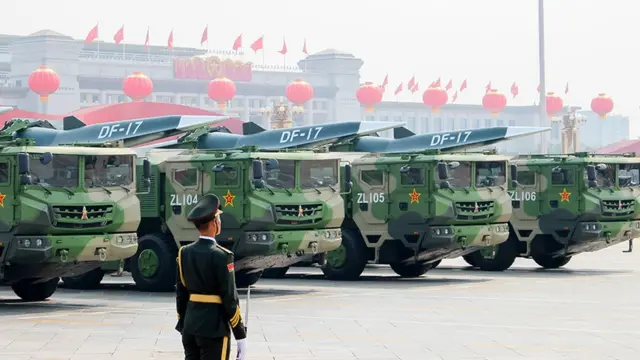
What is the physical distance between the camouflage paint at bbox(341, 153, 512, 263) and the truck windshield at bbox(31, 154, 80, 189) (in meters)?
7.96

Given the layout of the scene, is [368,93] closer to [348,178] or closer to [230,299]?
[348,178]

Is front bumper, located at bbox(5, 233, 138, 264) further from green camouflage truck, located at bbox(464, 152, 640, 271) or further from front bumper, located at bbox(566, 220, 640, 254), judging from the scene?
front bumper, located at bbox(566, 220, 640, 254)

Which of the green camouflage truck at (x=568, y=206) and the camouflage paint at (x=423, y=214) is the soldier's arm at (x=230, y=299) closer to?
the camouflage paint at (x=423, y=214)

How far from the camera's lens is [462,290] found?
24516 millimetres

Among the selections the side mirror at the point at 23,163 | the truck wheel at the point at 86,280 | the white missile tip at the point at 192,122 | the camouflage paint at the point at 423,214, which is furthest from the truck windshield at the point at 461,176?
the side mirror at the point at 23,163

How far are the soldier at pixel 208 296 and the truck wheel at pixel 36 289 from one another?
12.4 meters

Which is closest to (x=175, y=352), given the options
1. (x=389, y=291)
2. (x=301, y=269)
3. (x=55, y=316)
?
(x=55, y=316)

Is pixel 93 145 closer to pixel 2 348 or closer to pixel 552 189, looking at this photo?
pixel 2 348

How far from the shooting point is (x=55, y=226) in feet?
66.6

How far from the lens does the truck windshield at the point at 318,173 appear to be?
24156 millimetres

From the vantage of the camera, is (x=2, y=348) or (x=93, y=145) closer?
(x=2, y=348)

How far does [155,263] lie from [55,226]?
3.79 m

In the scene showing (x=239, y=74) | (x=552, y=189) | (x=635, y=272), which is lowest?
(x=635, y=272)

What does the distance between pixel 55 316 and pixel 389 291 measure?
23.5 feet
